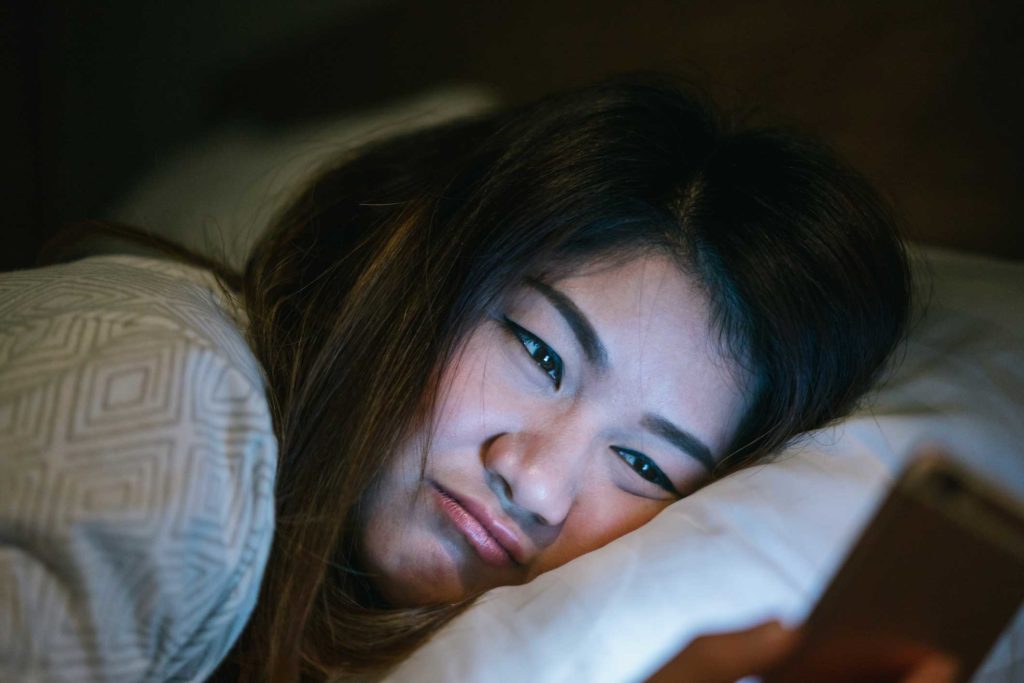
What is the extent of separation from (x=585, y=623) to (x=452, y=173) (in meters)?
0.49

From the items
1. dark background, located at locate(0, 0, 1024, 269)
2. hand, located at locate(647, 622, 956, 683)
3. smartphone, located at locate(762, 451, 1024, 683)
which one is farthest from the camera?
dark background, located at locate(0, 0, 1024, 269)

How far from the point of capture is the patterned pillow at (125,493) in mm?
414

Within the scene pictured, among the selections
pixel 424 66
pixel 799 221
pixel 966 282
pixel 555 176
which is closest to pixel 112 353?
pixel 555 176

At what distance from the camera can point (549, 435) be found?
669 mm

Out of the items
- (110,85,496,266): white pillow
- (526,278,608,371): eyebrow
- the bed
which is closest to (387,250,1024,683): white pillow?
the bed

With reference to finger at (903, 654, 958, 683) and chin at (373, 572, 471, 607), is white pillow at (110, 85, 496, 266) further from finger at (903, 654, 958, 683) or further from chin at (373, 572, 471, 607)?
finger at (903, 654, 958, 683)

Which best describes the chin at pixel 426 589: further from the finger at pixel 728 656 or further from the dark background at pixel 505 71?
the dark background at pixel 505 71

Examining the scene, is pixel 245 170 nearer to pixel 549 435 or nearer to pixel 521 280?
pixel 521 280

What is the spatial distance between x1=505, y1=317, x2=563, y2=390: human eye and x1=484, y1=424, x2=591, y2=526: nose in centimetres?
5

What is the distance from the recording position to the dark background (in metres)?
1.03

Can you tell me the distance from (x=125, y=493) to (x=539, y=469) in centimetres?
33

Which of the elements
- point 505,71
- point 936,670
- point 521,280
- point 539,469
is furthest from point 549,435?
point 505,71

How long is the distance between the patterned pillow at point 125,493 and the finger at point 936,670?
1.30ft

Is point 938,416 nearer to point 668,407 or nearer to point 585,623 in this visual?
point 668,407
